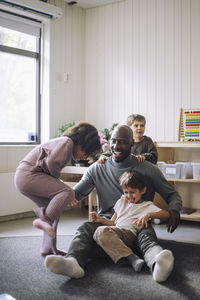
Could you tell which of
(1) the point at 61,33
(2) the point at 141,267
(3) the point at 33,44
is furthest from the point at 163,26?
(2) the point at 141,267

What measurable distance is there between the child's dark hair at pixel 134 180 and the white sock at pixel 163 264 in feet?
1.95

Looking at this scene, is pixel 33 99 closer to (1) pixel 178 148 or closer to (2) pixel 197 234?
(1) pixel 178 148

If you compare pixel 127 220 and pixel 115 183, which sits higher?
pixel 115 183

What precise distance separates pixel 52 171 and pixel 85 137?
31 centimetres

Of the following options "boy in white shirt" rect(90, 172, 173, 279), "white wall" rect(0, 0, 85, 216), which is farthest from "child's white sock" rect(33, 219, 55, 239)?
"white wall" rect(0, 0, 85, 216)

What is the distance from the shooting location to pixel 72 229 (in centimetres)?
349

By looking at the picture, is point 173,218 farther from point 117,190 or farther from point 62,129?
point 62,129

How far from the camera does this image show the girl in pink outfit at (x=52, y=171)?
231 cm

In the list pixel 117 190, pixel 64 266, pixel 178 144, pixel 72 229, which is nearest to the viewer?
pixel 64 266

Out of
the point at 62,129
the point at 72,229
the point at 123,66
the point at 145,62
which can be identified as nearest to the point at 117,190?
the point at 72,229

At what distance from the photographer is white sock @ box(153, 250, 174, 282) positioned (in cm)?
198

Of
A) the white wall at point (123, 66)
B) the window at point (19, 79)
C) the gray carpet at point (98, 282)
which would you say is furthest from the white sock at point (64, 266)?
the window at point (19, 79)

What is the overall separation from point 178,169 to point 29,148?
5.34ft

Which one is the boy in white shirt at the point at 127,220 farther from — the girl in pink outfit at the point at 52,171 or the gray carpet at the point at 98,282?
the girl in pink outfit at the point at 52,171
